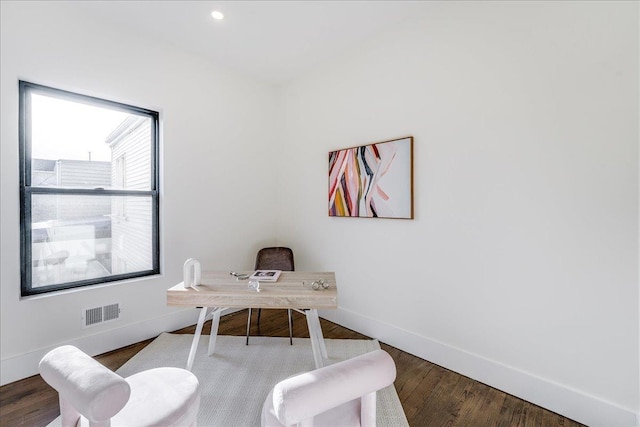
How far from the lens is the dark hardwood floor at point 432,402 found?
1.72 m

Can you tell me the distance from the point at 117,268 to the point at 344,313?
2.24m

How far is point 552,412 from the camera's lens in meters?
1.80

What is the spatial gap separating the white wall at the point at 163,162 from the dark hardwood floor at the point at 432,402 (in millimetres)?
296

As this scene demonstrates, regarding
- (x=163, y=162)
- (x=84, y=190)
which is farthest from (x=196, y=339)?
(x=163, y=162)

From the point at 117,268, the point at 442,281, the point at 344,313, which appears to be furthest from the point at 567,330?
the point at 117,268

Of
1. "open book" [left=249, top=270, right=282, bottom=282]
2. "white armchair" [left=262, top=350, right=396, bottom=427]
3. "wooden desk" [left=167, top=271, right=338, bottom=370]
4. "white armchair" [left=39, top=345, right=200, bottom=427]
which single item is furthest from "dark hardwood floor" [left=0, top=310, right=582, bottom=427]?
"open book" [left=249, top=270, right=282, bottom=282]

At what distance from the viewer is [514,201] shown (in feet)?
6.38

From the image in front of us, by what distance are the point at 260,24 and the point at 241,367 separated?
9.39 feet

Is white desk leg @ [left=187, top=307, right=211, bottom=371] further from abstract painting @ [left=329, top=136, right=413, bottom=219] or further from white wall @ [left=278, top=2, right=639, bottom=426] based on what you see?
abstract painting @ [left=329, top=136, right=413, bottom=219]

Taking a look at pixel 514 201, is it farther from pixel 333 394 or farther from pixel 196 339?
pixel 196 339

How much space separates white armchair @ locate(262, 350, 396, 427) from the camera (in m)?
0.94

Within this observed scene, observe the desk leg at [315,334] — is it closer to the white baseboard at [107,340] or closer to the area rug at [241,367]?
the area rug at [241,367]

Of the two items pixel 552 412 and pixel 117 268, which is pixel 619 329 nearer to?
pixel 552 412

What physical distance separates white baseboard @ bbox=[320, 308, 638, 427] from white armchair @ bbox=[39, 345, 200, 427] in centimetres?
183
